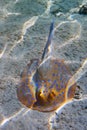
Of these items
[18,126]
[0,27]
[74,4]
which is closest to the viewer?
[18,126]

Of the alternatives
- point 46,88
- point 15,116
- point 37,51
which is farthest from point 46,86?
point 37,51

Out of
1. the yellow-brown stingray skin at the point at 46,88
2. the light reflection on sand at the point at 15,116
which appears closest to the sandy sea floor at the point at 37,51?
the light reflection on sand at the point at 15,116

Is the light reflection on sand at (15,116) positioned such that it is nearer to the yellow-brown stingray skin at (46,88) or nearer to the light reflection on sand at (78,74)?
the yellow-brown stingray skin at (46,88)

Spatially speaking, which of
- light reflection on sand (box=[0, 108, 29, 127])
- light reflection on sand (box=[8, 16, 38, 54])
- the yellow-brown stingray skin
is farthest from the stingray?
light reflection on sand (box=[8, 16, 38, 54])

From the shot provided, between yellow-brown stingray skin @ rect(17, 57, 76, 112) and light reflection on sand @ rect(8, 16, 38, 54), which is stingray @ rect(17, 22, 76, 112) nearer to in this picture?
yellow-brown stingray skin @ rect(17, 57, 76, 112)

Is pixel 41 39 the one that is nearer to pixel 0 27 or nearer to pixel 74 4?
pixel 0 27

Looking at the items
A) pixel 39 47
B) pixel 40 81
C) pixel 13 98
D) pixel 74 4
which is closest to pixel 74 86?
pixel 40 81

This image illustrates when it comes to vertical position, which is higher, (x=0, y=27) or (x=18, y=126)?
(x=0, y=27)

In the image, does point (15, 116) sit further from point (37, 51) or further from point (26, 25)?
point (26, 25)
